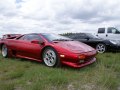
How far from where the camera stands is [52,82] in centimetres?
462

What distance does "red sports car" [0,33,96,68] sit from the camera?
605 centimetres

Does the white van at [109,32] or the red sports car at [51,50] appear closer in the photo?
the red sports car at [51,50]

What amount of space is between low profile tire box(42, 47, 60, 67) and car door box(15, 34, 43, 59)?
0.89ft

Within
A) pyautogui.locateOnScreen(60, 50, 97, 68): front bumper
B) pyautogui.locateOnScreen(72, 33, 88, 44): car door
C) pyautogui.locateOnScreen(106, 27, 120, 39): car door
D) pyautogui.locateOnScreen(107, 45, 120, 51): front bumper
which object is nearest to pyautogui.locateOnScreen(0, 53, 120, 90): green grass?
pyautogui.locateOnScreen(60, 50, 97, 68): front bumper

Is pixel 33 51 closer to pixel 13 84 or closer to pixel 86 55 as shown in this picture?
pixel 86 55

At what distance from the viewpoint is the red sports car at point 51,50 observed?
6.05 meters

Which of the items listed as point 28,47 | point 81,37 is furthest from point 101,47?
point 28,47

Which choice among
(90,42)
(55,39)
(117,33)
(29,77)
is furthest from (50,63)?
(117,33)

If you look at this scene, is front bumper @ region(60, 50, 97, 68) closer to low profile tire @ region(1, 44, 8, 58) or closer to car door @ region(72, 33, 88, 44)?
low profile tire @ region(1, 44, 8, 58)

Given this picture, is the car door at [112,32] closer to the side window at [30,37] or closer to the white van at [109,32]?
the white van at [109,32]

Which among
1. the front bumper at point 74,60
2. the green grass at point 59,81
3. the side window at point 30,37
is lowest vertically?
the green grass at point 59,81

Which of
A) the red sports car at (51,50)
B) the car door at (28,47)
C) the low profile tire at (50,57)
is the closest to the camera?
the red sports car at (51,50)

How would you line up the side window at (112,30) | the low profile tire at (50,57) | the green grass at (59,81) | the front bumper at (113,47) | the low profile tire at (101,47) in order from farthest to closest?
the side window at (112,30), the low profile tire at (101,47), the front bumper at (113,47), the low profile tire at (50,57), the green grass at (59,81)

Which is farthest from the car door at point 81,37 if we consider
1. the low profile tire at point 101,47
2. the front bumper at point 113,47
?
the front bumper at point 113,47
